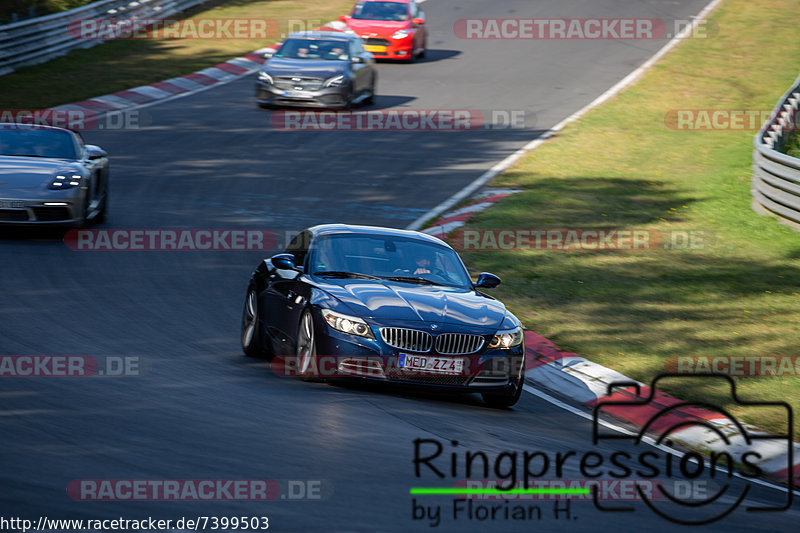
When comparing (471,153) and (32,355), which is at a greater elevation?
(32,355)

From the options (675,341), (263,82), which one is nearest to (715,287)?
(675,341)

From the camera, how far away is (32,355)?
9.40m

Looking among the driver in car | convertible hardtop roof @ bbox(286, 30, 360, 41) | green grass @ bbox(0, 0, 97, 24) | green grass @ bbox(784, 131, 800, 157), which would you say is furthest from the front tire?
green grass @ bbox(0, 0, 97, 24)

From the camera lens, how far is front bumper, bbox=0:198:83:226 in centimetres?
1420

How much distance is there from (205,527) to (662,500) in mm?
2798

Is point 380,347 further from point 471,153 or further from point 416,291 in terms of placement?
point 471,153

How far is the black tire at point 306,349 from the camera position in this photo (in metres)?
9.14

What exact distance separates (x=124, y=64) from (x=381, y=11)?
8.02 meters

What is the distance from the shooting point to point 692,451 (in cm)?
869

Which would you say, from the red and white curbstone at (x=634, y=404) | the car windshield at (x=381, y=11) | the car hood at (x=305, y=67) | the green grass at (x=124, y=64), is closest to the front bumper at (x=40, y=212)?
the red and white curbstone at (x=634, y=404)

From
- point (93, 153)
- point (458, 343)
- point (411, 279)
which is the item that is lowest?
point (93, 153)

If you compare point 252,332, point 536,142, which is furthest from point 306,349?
point 536,142

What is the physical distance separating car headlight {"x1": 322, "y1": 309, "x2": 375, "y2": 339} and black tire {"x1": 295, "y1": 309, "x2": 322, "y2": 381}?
21 cm

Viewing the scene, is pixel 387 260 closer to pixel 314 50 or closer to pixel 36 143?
pixel 36 143
